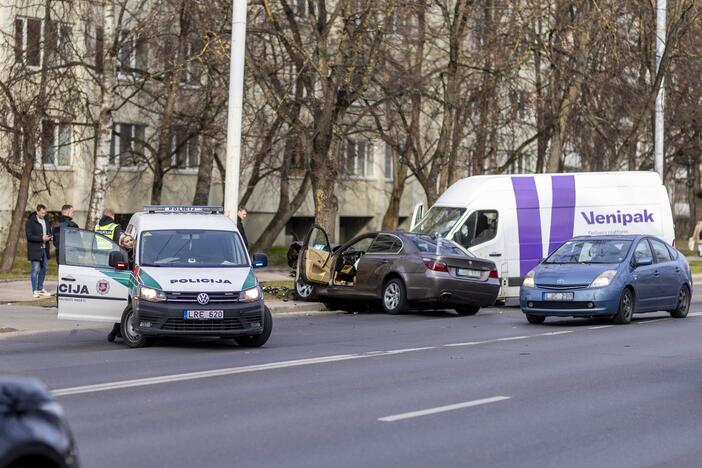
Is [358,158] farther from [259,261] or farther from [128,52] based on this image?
[259,261]

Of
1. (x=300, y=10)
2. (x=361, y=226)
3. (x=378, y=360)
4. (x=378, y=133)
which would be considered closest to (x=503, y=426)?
(x=378, y=360)

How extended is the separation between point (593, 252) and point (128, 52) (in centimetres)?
1653

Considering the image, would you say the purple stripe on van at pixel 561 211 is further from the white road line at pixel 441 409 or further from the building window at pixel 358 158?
the white road line at pixel 441 409

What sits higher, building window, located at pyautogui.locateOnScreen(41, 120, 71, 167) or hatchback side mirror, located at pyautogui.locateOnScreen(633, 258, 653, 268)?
building window, located at pyautogui.locateOnScreen(41, 120, 71, 167)

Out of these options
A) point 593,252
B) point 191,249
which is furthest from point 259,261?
point 593,252

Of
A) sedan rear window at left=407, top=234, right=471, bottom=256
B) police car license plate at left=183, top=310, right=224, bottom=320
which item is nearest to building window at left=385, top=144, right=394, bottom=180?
sedan rear window at left=407, top=234, right=471, bottom=256

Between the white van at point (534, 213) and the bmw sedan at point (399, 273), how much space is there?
262 cm

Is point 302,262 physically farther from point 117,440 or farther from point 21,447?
point 21,447

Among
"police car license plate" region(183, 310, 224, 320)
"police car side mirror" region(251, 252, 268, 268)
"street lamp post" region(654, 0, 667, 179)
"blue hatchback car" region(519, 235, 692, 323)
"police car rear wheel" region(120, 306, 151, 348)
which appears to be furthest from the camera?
"street lamp post" region(654, 0, 667, 179)

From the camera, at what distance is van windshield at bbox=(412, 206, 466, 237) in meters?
25.9

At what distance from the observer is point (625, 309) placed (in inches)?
789

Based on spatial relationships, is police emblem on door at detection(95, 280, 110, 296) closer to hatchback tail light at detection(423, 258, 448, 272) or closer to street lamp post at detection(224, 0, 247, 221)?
street lamp post at detection(224, 0, 247, 221)

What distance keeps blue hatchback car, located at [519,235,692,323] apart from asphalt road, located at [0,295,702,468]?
1.18m

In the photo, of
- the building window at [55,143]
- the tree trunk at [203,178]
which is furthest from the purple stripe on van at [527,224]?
the tree trunk at [203,178]
